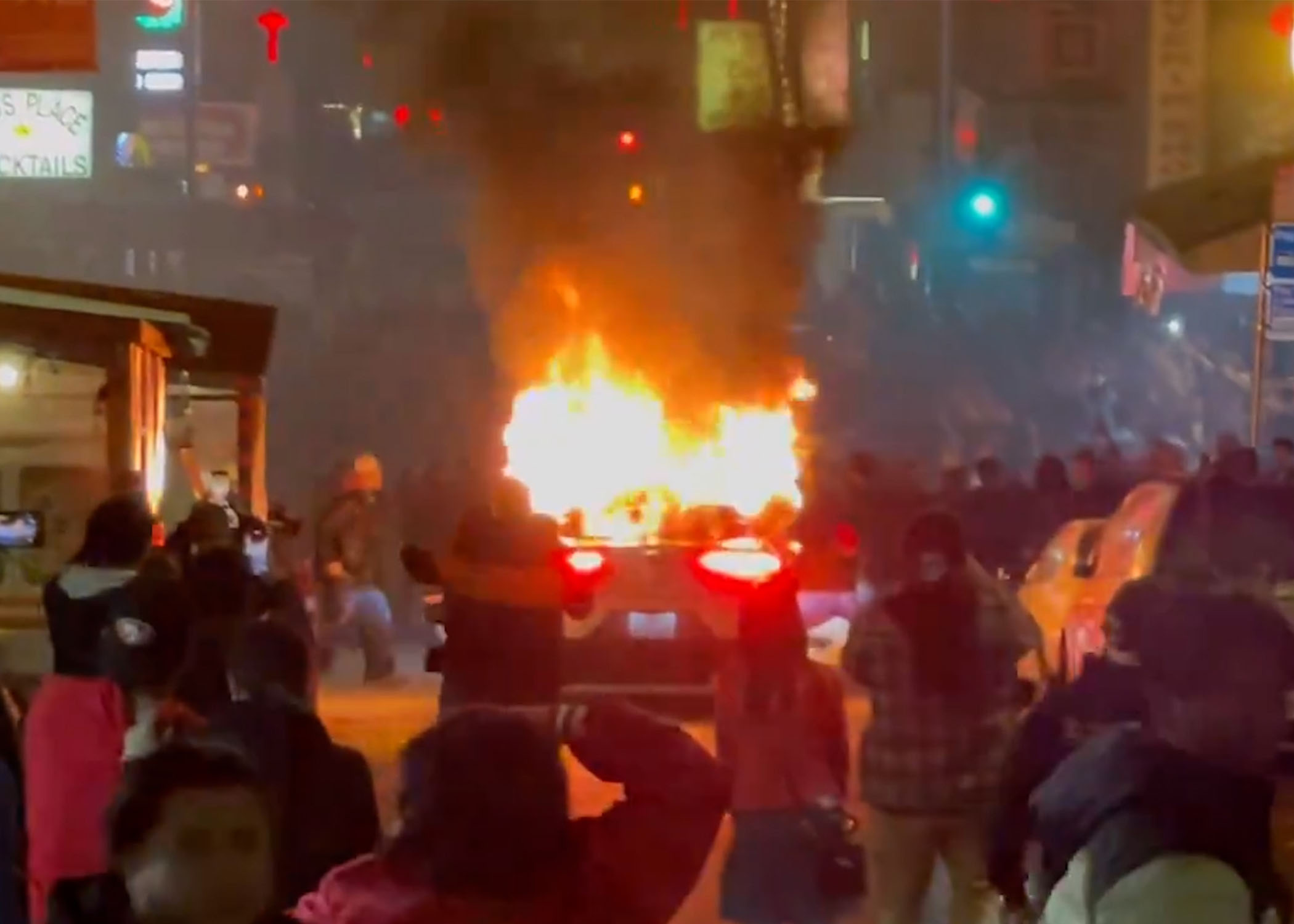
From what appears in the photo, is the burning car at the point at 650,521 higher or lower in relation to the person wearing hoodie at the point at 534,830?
lower

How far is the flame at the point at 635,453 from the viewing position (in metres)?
21.6

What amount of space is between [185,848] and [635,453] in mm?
20695

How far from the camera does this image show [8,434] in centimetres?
1353

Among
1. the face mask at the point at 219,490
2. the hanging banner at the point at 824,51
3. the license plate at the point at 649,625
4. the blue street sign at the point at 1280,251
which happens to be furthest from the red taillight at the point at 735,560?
the hanging banner at the point at 824,51

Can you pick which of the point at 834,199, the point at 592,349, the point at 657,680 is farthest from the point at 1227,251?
the point at 592,349

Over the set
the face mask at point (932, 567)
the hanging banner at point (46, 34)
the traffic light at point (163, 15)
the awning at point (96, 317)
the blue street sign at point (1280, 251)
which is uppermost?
the traffic light at point (163, 15)

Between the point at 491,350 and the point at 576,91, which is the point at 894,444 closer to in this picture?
the point at 491,350

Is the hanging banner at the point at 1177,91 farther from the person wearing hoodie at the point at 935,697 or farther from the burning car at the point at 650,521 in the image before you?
the person wearing hoodie at the point at 935,697

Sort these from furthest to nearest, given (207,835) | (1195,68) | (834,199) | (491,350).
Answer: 1. (491,350)
2. (834,199)
3. (1195,68)
4. (207,835)

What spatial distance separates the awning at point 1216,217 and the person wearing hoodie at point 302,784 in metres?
8.34

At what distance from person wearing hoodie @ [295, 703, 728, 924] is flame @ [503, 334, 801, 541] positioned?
13.7 metres

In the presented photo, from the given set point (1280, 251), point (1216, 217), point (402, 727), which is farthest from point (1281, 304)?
point (402, 727)

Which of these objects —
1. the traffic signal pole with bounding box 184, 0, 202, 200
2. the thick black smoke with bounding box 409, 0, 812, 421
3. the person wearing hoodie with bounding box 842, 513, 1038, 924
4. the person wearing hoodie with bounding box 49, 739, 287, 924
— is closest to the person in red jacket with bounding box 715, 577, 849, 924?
the person wearing hoodie with bounding box 842, 513, 1038, 924

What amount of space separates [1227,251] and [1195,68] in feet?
37.7
